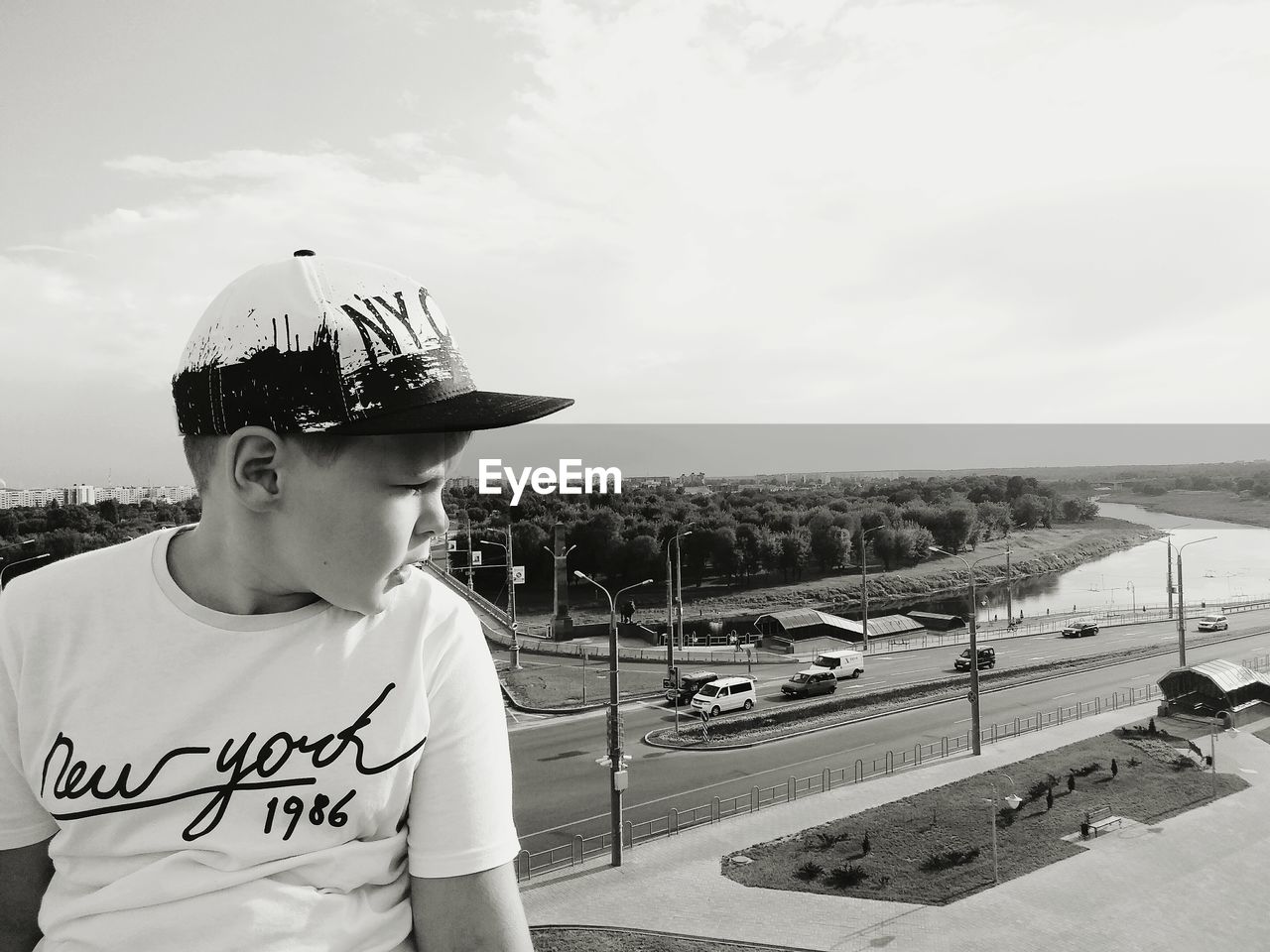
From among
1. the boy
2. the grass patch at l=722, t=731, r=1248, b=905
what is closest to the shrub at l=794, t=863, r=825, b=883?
the grass patch at l=722, t=731, r=1248, b=905

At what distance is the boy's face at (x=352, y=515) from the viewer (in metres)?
1.35

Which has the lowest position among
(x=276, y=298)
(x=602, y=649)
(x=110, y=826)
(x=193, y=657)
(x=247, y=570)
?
(x=602, y=649)

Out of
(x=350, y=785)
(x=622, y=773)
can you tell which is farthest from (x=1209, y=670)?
(x=350, y=785)

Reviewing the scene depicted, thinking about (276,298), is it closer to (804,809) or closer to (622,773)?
(622,773)

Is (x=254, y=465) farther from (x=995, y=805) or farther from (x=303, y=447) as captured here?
(x=995, y=805)

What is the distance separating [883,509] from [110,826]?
219 feet

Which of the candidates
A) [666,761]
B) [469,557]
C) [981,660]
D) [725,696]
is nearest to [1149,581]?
[981,660]

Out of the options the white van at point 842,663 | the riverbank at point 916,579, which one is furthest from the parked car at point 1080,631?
the white van at point 842,663

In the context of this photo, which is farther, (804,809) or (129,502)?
(129,502)

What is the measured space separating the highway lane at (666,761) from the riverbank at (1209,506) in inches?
1758

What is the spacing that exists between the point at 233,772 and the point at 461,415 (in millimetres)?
669

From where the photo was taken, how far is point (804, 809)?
1770cm

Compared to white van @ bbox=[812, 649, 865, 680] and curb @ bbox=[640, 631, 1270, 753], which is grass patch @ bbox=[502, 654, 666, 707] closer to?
curb @ bbox=[640, 631, 1270, 753]

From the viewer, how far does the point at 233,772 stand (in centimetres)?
130
